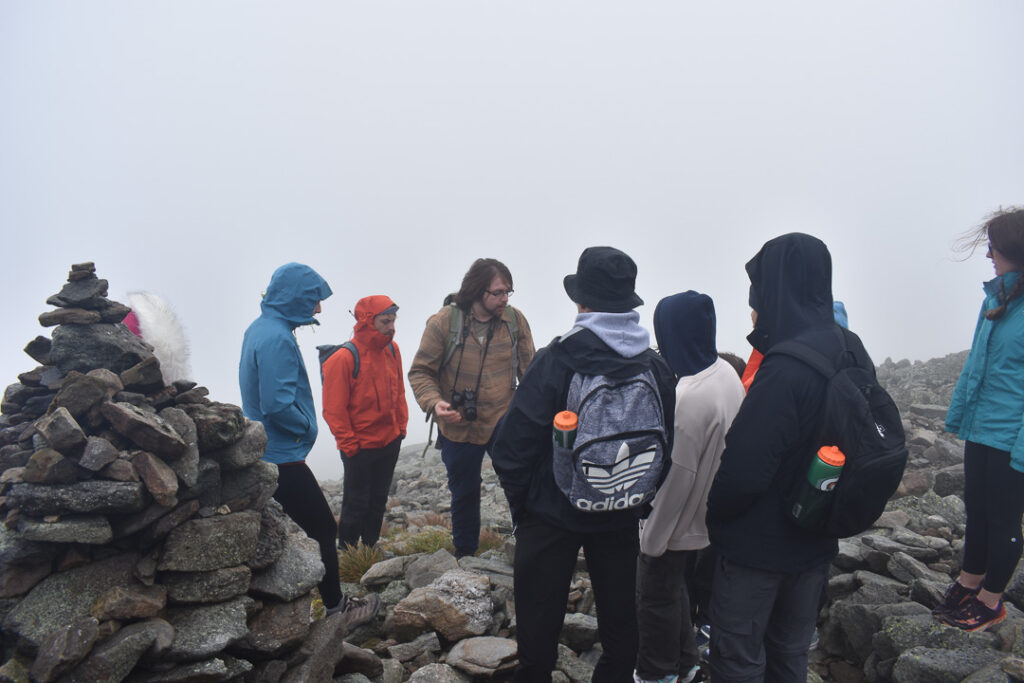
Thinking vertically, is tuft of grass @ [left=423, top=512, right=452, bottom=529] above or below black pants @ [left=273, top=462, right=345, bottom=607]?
below

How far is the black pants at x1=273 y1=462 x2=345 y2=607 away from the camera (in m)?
4.97

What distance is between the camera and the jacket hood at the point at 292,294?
5.12 meters

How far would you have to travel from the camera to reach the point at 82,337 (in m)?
3.90

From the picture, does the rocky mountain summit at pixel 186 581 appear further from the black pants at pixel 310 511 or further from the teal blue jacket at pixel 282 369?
the teal blue jacket at pixel 282 369

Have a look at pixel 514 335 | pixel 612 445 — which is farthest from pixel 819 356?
pixel 514 335

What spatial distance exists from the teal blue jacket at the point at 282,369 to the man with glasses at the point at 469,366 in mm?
1218

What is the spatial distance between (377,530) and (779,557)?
5306 mm

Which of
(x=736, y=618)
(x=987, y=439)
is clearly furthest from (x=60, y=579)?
(x=987, y=439)

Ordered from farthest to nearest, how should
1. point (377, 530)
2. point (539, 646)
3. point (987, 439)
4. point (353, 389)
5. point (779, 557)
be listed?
point (377, 530) → point (353, 389) → point (987, 439) → point (539, 646) → point (779, 557)

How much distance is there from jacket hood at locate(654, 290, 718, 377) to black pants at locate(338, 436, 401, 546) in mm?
3944

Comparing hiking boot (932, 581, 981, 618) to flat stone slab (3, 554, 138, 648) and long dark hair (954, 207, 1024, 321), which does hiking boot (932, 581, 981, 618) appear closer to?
long dark hair (954, 207, 1024, 321)

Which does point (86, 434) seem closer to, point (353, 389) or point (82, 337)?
point (82, 337)

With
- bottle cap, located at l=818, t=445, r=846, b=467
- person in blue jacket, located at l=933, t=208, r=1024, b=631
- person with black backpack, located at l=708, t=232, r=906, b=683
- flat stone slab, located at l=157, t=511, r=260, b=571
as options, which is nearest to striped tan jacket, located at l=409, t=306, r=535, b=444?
flat stone slab, located at l=157, t=511, r=260, b=571

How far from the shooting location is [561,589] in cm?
360
